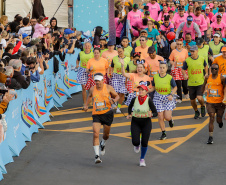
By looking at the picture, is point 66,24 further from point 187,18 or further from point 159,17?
point 187,18

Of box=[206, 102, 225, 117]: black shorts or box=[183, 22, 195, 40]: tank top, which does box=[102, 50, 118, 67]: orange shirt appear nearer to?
box=[183, 22, 195, 40]: tank top

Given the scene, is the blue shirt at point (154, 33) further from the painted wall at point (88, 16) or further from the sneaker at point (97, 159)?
the sneaker at point (97, 159)

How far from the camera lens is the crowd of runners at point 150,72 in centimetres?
1334

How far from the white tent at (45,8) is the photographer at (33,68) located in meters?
9.30

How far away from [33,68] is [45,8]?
10791 millimetres

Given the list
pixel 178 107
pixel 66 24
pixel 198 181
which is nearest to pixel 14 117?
pixel 198 181

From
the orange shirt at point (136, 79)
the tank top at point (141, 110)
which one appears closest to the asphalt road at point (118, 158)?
the tank top at point (141, 110)

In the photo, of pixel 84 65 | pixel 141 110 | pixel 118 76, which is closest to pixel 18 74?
pixel 141 110

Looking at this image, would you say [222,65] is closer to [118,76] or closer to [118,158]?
[118,76]

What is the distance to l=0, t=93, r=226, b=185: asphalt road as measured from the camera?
11.9m

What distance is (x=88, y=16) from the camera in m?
25.4

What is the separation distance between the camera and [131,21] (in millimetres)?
24938

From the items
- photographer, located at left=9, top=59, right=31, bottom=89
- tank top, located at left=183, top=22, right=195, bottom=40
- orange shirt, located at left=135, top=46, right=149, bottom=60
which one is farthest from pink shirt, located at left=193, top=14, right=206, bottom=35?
photographer, located at left=9, top=59, right=31, bottom=89

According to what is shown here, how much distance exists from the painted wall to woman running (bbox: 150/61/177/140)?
1010 cm
